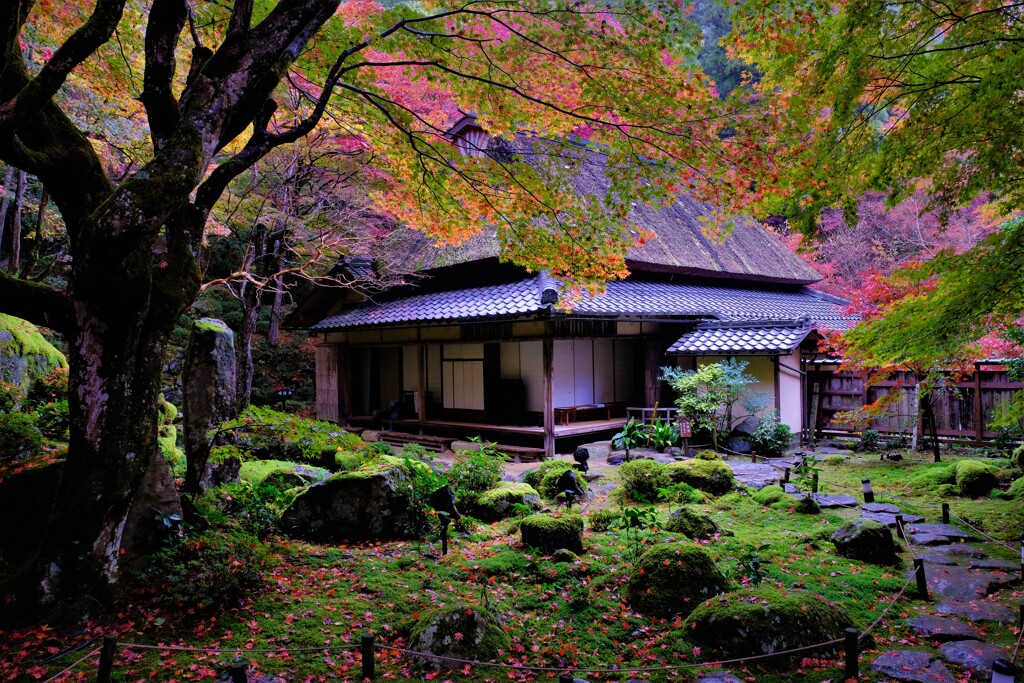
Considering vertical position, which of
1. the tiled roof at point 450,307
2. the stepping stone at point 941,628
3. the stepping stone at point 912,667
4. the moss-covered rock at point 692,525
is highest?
the tiled roof at point 450,307

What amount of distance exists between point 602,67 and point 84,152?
4.15m

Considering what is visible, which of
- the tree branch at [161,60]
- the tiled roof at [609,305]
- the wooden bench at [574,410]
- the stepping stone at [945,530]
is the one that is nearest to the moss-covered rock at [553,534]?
the stepping stone at [945,530]

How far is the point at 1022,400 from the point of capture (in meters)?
4.98

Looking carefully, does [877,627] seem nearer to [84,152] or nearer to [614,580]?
[614,580]

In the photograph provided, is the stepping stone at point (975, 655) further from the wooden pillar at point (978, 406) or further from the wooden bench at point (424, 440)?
the wooden bench at point (424, 440)

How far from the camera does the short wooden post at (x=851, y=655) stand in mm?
3334

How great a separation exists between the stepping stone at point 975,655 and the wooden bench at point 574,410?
8.68 m

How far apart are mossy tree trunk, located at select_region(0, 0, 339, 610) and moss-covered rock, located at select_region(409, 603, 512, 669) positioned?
2194 mm

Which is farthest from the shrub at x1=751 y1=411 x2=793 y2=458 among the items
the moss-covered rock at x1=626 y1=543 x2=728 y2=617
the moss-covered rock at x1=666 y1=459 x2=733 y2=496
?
the moss-covered rock at x1=626 y1=543 x2=728 y2=617

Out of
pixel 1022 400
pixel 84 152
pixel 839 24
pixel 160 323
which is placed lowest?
pixel 1022 400

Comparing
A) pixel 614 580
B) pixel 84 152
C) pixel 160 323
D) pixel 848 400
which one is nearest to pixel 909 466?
pixel 848 400

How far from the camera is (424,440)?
522 inches

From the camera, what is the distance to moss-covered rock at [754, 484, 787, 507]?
7688 millimetres

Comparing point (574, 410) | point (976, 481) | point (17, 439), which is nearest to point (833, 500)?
point (976, 481)
